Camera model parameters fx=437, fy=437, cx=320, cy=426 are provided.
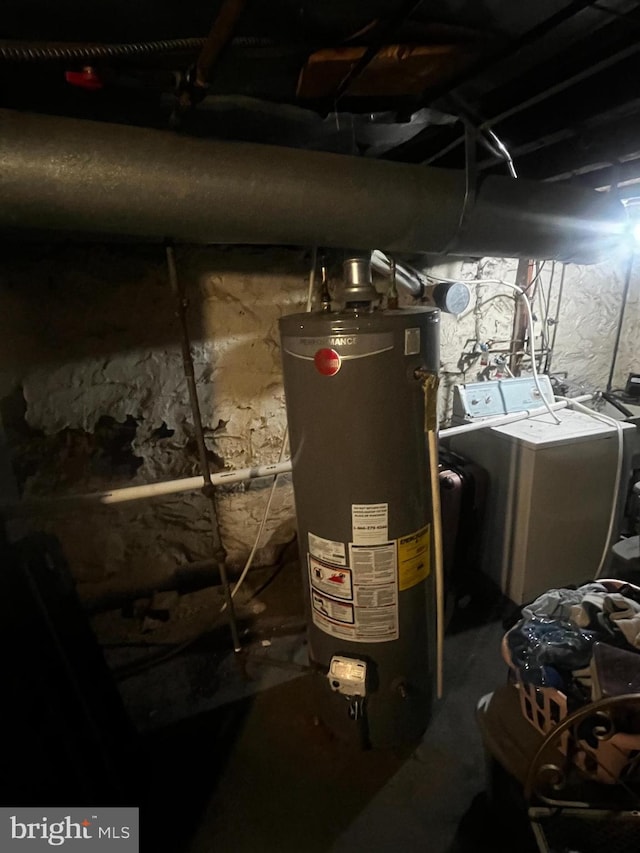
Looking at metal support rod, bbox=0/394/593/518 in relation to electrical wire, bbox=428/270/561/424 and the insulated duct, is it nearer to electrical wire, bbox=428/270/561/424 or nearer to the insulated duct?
the insulated duct

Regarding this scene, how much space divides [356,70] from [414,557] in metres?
1.13

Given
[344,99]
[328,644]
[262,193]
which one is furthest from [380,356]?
[328,644]

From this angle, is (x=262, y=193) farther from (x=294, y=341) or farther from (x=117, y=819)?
(x=117, y=819)

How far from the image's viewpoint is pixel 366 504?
110 centimetres

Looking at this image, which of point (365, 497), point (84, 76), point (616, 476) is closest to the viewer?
point (84, 76)

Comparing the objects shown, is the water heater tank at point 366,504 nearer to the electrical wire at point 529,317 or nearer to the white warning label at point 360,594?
the white warning label at point 360,594

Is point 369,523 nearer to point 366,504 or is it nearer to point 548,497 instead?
point 366,504

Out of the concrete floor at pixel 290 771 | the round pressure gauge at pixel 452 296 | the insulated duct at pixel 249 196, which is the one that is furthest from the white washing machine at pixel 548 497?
the insulated duct at pixel 249 196

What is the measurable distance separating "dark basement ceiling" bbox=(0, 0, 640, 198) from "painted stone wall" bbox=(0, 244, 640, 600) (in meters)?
0.59

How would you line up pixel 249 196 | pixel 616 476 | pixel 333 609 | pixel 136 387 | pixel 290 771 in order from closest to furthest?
1. pixel 249 196
2. pixel 333 609
3. pixel 290 771
4. pixel 136 387
5. pixel 616 476

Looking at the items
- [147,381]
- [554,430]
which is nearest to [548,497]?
[554,430]

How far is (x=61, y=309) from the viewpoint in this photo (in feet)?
5.28

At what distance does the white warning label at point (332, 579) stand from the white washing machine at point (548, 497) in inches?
38.4

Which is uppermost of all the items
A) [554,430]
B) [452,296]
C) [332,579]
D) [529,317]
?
[452,296]
